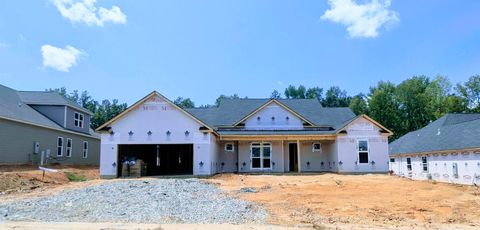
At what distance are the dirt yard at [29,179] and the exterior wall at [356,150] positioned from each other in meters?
16.2

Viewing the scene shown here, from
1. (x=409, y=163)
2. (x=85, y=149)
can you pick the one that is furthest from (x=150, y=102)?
(x=409, y=163)

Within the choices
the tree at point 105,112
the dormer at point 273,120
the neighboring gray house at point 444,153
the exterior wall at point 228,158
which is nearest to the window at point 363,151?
the dormer at point 273,120

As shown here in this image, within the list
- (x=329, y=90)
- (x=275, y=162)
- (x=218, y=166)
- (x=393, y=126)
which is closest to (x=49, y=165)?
(x=218, y=166)

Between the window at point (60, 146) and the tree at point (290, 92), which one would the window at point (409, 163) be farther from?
the tree at point (290, 92)

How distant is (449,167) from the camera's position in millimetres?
26266

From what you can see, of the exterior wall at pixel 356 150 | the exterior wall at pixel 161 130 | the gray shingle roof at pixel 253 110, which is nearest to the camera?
the exterior wall at pixel 161 130

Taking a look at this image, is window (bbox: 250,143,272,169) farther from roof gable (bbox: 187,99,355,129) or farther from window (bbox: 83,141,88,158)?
window (bbox: 83,141,88,158)

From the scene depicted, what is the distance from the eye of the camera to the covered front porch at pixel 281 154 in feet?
85.2

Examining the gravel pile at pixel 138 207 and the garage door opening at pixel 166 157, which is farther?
the garage door opening at pixel 166 157

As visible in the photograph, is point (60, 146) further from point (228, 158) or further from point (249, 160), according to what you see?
point (249, 160)

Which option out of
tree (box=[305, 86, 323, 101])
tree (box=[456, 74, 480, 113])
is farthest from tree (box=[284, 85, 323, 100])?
tree (box=[456, 74, 480, 113])

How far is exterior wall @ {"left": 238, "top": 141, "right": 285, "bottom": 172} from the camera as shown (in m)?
26.7

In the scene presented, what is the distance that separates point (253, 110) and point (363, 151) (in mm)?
8712

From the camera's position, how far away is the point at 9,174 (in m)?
20.0
